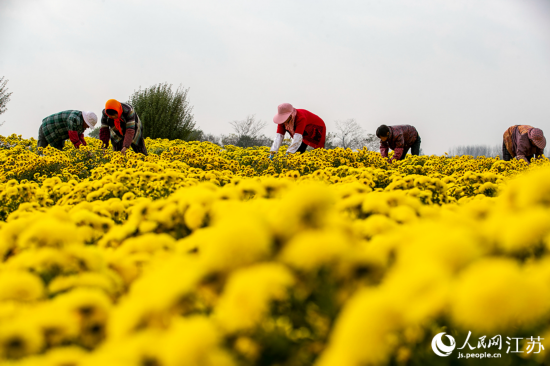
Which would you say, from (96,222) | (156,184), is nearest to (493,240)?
(96,222)

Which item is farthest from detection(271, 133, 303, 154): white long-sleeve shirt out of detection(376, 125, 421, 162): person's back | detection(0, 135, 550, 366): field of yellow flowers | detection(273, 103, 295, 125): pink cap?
detection(0, 135, 550, 366): field of yellow flowers

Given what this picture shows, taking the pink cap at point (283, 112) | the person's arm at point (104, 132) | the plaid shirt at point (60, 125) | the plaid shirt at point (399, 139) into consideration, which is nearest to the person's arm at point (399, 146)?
the plaid shirt at point (399, 139)

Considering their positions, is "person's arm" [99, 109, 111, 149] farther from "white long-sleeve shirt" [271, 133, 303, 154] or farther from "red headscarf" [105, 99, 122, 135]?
"white long-sleeve shirt" [271, 133, 303, 154]

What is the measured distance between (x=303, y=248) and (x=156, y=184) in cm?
245

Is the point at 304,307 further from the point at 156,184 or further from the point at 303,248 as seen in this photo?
the point at 156,184

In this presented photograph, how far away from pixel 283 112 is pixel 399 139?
9.14 ft

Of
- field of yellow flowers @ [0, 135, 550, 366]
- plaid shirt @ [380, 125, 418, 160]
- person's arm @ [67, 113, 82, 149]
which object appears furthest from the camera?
person's arm @ [67, 113, 82, 149]

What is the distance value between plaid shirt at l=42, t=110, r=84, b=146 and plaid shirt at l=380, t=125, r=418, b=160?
→ 24.3 ft

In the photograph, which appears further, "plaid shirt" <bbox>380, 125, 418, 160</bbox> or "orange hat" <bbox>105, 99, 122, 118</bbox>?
"plaid shirt" <bbox>380, 125, 418, 160</bbox>

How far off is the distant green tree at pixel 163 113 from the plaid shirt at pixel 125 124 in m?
10.00

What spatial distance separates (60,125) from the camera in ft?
28.3

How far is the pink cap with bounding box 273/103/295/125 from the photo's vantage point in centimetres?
714

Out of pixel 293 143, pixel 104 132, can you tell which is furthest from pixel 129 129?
pixel 293 143

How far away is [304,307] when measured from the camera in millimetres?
812
